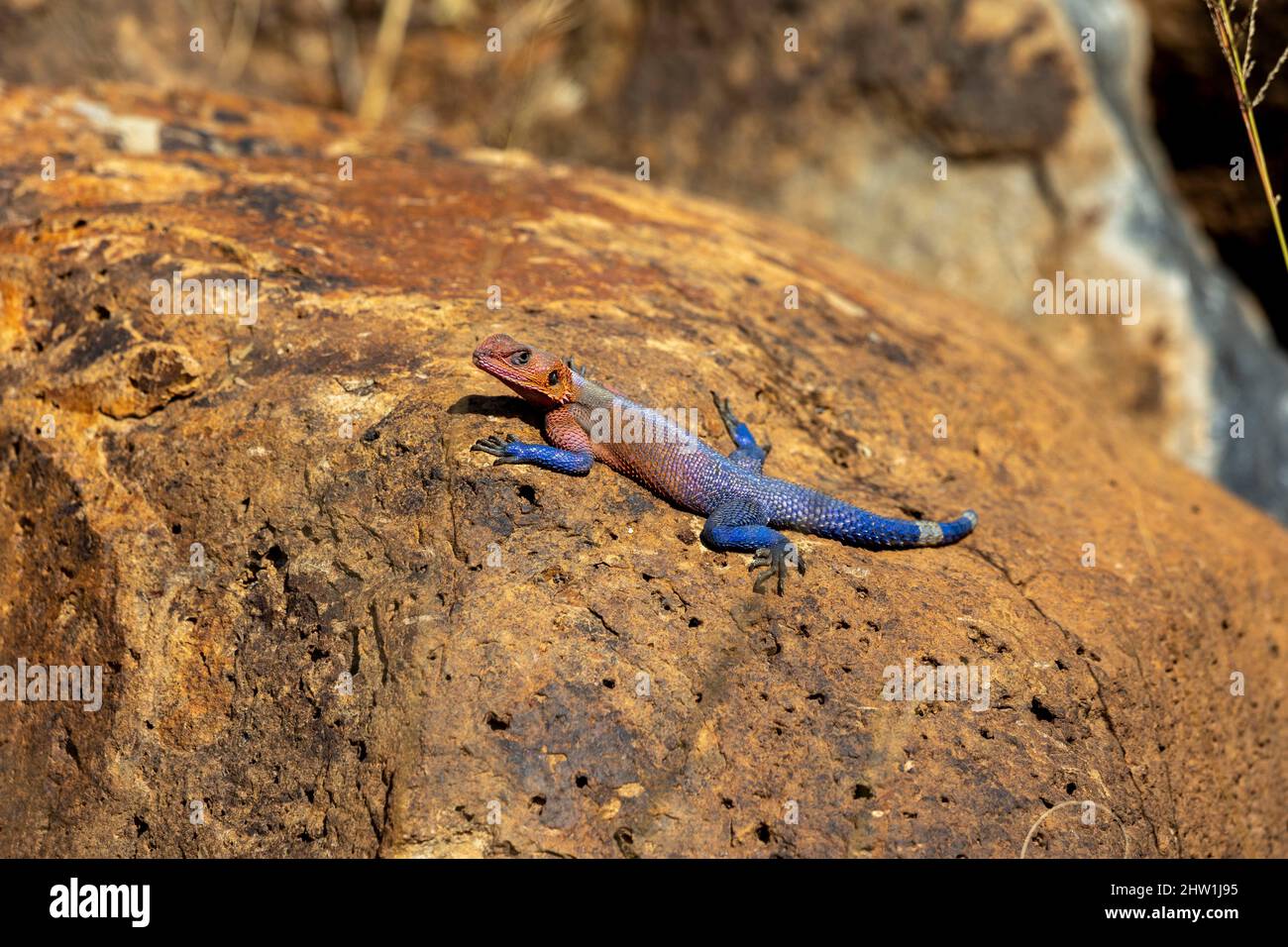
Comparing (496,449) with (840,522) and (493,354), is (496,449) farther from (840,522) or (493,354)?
(840,522)

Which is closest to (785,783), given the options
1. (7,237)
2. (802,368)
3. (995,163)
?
(802,368)

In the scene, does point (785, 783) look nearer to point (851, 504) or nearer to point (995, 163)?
point (851, 504)
